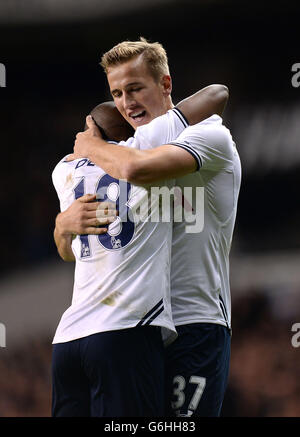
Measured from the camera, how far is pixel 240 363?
4734mm

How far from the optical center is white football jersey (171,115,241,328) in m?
1.89

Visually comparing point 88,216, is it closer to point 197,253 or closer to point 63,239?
point 63,239

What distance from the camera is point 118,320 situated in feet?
5.69

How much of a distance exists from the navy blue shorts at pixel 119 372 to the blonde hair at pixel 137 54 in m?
0.94

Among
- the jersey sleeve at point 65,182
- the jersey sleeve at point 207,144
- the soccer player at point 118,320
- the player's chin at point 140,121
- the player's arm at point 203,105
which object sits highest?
the player's arm at point 203,105

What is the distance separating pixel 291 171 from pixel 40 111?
2.22 meters

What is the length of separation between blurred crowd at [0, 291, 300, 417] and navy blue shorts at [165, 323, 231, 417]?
8.81ft

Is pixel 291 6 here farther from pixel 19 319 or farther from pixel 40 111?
pixel 19 319

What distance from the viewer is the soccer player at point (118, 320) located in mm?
1707

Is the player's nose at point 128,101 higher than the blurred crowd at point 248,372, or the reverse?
the player's nose at point 128,101

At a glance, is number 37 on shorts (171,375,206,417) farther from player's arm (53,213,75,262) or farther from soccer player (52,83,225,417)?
player's arm (53,213,75,262)

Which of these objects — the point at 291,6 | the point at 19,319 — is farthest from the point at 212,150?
the point at 291,6

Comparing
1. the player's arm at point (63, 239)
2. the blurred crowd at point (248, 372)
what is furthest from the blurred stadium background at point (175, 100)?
the player's arm at point (63, 239)

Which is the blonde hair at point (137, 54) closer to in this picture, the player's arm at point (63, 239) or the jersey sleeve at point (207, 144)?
the jersey sleeve at point (207, 144)
